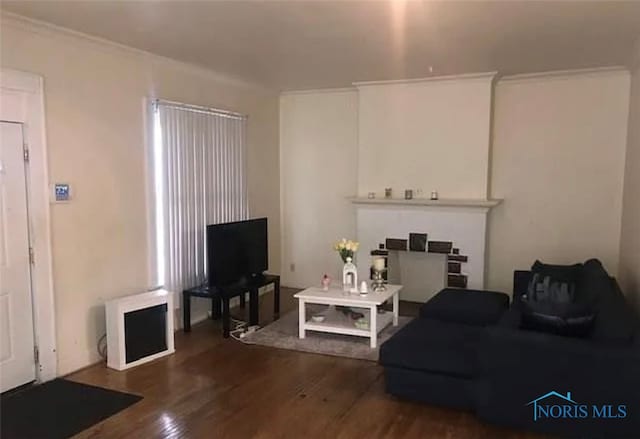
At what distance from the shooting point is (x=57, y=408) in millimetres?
3383

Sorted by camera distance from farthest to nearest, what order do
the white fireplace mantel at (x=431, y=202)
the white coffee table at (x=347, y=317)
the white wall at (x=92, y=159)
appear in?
1. the white fireplace mantel at (x=431, y=202)
2. the white coffee table at (x=347, y=317)
3. the white wall at (x=92, y=159)

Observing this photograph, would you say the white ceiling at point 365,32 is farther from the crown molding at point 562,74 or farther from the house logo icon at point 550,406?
the house logo icon at point 550,406

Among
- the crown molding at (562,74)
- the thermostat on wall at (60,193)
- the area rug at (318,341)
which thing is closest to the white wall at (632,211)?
the crown molding at (562,74)

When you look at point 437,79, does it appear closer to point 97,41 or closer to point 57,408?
point 97,41

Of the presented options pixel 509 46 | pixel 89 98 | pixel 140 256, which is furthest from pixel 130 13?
pixel 509 46

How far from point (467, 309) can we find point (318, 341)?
1.35m

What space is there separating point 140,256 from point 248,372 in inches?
58.4

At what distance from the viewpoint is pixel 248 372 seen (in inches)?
159

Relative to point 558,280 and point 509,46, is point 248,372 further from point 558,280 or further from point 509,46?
point 509,46

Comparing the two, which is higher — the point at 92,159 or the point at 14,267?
the point at 92,159

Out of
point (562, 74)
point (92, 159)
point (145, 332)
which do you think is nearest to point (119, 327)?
point (145, 332)

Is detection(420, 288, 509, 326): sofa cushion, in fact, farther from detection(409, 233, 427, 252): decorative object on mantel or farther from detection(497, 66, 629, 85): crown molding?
detection(497, 66, 629, 85): crown molding

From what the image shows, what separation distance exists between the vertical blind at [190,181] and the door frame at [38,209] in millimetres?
1115

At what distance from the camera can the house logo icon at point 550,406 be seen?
2.89 metres
